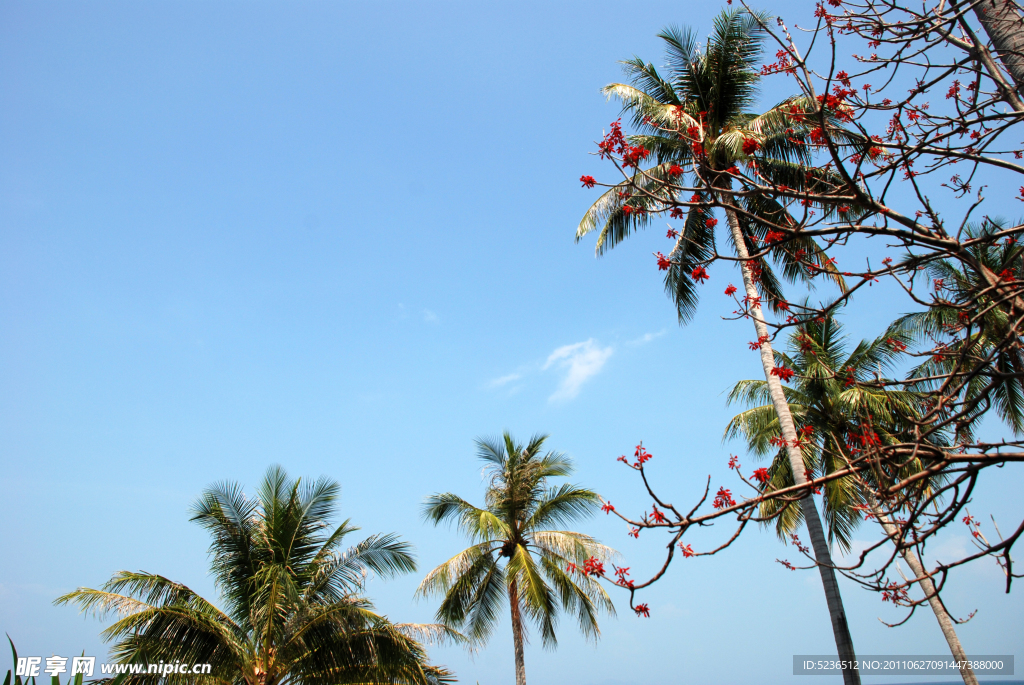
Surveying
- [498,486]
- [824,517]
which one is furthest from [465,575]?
[824,517]

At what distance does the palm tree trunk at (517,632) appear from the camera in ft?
50.3

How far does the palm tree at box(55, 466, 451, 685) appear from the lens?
11.5 meters

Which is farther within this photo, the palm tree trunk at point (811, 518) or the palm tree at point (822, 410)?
the palm tree at point (822, 410)

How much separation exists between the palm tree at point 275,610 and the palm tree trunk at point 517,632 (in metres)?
2.27

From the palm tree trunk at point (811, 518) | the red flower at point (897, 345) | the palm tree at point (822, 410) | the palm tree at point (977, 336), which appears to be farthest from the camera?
the palm tree at point (822, 410)

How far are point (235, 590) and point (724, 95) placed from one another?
15.8 m

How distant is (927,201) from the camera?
3.60 metres

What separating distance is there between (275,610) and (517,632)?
6.24 m

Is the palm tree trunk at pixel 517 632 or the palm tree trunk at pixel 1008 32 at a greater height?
the palm tree trunk at pixel 1008 32

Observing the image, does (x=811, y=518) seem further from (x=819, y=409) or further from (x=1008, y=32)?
(x=1008, y=32)

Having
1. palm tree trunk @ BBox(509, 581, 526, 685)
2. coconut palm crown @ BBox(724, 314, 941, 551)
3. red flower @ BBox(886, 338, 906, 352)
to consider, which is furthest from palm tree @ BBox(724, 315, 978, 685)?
red flower @ BBox(886, 338, 906, 352)

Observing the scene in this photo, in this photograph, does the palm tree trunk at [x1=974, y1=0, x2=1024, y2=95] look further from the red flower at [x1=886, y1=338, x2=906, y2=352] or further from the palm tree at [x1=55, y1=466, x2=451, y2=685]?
the palm tree at [x1=55, y1=466, x2=451, y2=685]

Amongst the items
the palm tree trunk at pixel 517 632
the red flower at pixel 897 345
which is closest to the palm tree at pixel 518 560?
the palm tree trunk at pixel 517 632

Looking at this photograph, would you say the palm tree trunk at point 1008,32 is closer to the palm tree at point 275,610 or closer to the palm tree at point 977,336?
the palm tree at point 977,336
